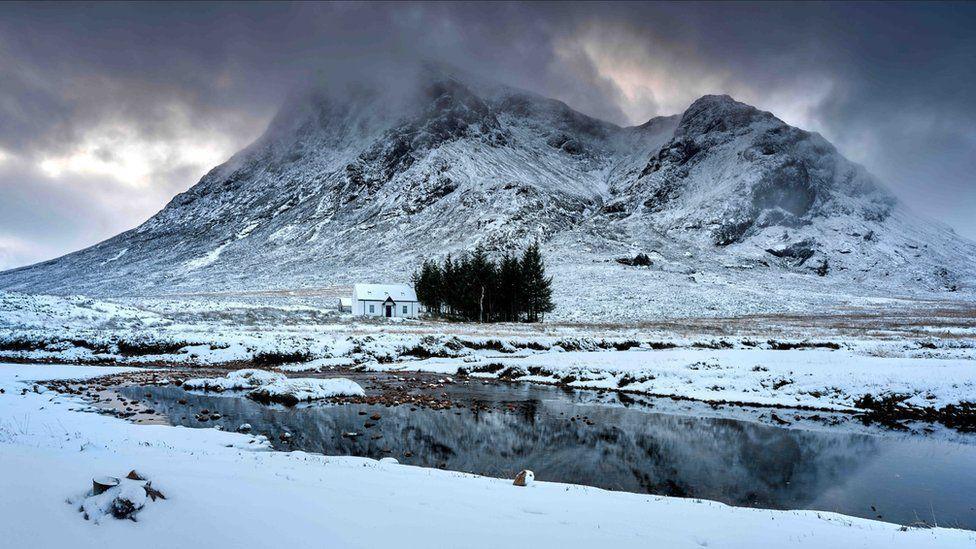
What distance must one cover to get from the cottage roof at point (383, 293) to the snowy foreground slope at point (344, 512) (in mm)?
73454

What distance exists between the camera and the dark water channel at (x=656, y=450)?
12711 millimetres

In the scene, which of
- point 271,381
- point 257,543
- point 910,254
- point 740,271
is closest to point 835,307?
point 740,271

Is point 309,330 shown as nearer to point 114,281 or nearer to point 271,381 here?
point 271,381

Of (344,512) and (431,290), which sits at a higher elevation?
(431,290)

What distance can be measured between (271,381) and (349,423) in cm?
909

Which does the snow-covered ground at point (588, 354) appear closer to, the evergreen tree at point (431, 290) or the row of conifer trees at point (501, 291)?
the row of conifer trees at point (501, 291)

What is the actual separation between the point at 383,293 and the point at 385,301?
1.59 metres

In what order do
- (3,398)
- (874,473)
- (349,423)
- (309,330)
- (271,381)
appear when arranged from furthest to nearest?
(309,330)
(271,381)
(349,423)
(3,398)
(874,473)

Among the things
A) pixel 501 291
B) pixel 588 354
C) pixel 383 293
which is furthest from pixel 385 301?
pixel 588 354

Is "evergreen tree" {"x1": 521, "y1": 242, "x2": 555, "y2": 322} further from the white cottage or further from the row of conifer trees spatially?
the white cottage

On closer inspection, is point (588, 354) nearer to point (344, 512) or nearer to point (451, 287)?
point (344, 512)

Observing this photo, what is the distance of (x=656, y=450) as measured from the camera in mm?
16578

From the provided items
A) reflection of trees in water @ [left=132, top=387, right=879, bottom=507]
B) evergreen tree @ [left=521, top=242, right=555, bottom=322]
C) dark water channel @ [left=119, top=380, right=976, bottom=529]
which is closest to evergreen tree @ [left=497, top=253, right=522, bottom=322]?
evergreen tree @ [left=521, top=242, right=555, bottom=322]

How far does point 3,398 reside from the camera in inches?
705
